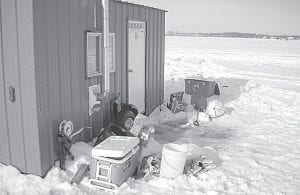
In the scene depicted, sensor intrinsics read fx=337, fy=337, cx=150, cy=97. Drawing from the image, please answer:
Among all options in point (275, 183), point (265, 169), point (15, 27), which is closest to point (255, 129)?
point (265, 169)

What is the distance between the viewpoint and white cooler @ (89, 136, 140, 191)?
16.1 feet

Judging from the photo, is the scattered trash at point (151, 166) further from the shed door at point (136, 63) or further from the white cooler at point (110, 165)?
the shed door at point (136, 63)

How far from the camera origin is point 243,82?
647 inches

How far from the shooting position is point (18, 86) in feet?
16.4

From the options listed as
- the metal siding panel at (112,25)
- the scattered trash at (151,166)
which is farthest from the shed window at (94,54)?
the scattered trash at (151,166)

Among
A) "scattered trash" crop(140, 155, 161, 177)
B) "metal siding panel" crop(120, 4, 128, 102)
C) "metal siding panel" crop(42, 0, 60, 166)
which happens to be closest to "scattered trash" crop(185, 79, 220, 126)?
"metal siding panel" crop(120, 4, 128, 102)

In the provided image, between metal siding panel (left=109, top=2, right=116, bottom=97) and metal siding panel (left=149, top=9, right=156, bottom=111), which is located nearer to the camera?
metal siding panel (left=109, top=2, right=116, bottom=97)

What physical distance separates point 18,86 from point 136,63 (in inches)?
167

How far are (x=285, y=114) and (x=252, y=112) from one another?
0.97m

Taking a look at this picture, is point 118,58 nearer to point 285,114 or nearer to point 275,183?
point 275,183

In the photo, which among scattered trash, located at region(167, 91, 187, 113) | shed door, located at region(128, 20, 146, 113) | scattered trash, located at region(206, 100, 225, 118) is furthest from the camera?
scattered trash, located at region(167, 91, 187, 113)

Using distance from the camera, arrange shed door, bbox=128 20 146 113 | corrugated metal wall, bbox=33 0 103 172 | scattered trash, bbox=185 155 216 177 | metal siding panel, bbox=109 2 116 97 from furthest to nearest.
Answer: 1. shed door, bbox=128 20 146 113
2. metal siding panel, bbox=109 2 116 97
3. scattered trash, bbox=185 155 216 177
4. corrugated metal wall, bbox=33 0 103 172

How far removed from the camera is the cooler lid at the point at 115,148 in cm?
488

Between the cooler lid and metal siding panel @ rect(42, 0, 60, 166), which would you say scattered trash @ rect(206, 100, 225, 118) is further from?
metal siding panel @ rect(42, 0, 60, 166)
